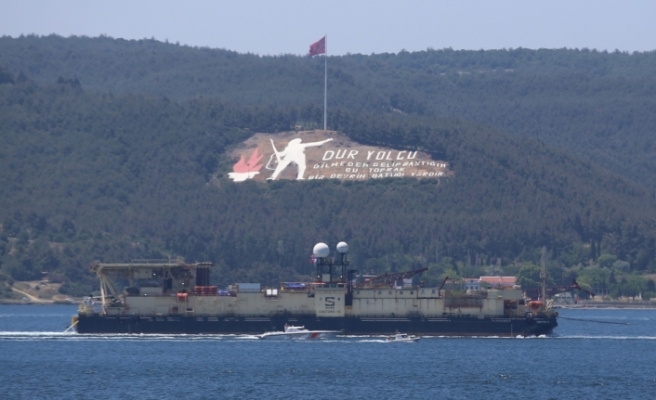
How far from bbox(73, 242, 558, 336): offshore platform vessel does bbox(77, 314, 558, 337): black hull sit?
0.28 feet

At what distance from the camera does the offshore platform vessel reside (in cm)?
11738

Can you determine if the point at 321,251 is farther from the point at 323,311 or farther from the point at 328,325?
the point at 328,325

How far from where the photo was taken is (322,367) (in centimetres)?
9519

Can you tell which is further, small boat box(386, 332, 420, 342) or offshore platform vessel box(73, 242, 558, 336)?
offshore platform vessel box(73, 242, 558, 336)

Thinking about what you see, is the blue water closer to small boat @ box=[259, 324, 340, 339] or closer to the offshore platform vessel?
the offshore platform vessel

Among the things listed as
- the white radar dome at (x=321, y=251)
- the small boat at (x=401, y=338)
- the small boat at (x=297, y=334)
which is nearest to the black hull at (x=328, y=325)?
the small boat at (x=297, y=334)

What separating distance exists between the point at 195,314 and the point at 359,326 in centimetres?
1430

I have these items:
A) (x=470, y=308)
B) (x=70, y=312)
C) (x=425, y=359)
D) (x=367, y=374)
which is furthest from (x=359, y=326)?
(x=70, y=312)

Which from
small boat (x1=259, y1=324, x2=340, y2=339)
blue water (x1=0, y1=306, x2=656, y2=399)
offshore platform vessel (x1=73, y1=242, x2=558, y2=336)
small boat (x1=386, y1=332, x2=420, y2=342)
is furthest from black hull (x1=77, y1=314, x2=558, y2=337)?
small boat (x1=386, y1=332, x2=420, y2=342)

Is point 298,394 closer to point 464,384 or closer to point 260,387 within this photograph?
point 260,387

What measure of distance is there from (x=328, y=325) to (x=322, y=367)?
21650 mm

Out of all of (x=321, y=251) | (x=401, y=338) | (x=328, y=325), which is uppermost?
(x=321, y=251)

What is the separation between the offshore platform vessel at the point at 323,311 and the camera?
117 meters

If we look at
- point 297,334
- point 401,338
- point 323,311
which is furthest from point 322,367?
point 323,311
